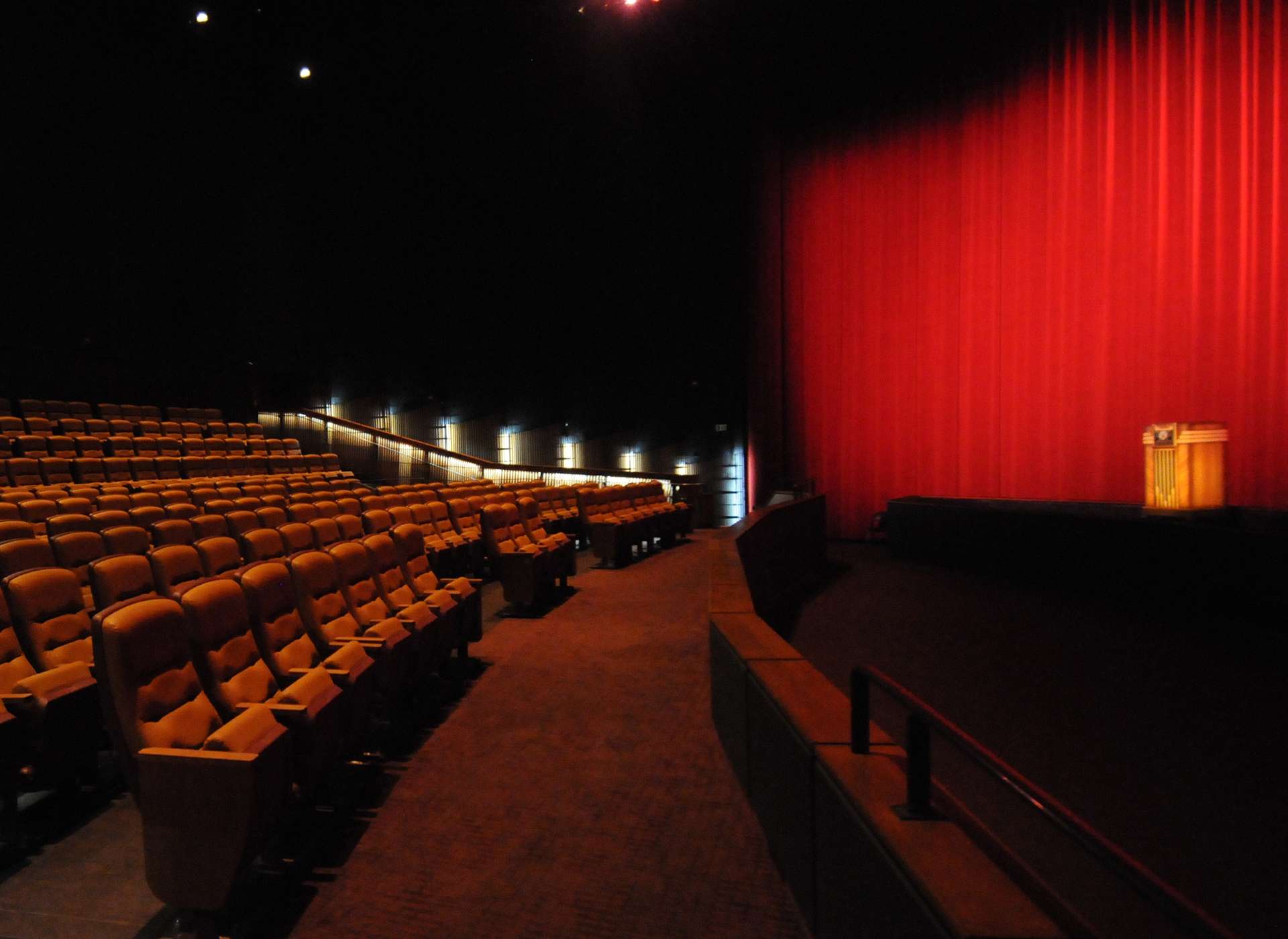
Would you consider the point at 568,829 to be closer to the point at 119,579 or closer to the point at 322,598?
the point at 322,598

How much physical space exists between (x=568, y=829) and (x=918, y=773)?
55.8 inches

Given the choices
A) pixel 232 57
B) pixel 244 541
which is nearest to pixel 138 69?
pixel 232 57

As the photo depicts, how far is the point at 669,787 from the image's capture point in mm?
2658

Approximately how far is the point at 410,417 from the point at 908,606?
10121 millimetres

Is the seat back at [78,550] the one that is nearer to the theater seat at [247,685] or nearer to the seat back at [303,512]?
the theater seat at [247,685]

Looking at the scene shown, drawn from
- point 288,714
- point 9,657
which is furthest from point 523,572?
point 288,714

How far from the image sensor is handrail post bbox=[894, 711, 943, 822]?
1.32 meters

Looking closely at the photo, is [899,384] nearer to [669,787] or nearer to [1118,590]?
[1118,590]

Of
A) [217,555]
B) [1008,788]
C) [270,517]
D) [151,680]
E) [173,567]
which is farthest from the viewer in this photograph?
[270,517]

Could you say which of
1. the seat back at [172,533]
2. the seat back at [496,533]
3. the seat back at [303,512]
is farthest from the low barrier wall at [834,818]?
the seat back at [303,512]

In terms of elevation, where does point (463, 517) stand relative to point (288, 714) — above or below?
above

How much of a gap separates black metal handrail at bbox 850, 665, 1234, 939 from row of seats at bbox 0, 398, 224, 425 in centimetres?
1073

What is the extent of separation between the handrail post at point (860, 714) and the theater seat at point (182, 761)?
142 cm

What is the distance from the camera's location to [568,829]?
2.40m
